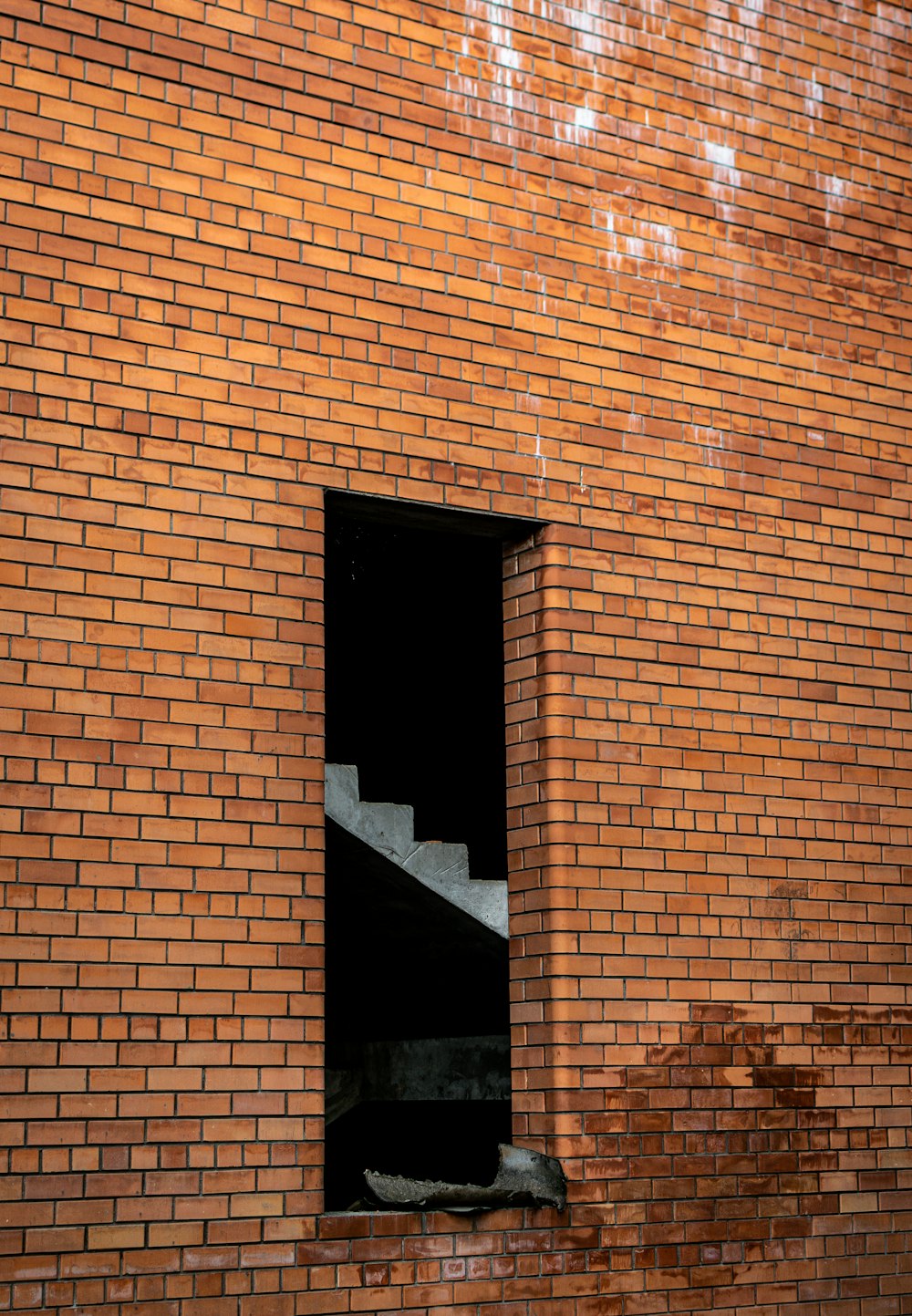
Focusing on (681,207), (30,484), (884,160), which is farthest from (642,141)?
(30,484)

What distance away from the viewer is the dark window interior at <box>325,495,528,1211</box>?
8266 mm

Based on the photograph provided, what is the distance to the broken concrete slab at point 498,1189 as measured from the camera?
5.54 meters

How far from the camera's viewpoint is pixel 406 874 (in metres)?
7.18

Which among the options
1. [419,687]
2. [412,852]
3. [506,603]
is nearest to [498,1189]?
[412,852]

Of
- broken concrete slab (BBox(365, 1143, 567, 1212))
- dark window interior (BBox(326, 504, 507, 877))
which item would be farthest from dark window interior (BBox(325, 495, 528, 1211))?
broken concrete slab (BBox(365, 1143, 567, 1212))

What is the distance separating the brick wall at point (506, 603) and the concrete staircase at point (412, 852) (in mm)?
875

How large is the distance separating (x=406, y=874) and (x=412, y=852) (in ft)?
0.46

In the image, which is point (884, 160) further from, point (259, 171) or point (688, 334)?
point (259, 171)

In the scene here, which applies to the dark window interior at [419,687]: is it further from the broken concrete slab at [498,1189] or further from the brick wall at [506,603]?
the broken concrete slab at [498,1189]

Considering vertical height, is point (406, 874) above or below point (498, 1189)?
above

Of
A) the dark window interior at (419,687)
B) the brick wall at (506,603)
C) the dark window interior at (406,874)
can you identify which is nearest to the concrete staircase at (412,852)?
the dark window interior at (406,874)

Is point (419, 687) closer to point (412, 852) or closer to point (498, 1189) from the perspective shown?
point (412, 852)

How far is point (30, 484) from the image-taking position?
523cm

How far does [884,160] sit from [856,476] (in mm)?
1586
